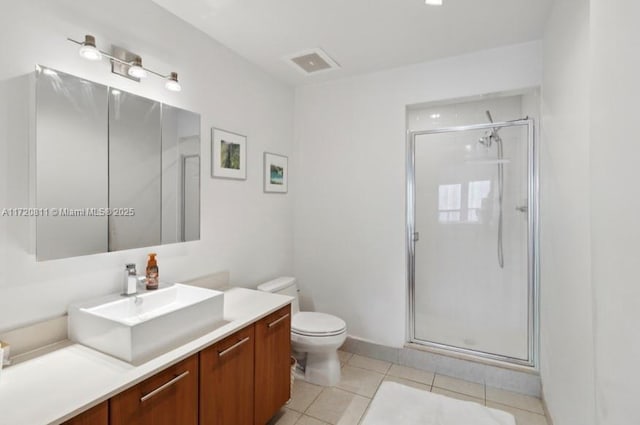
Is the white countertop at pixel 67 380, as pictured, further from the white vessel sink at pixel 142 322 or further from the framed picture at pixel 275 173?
the framed picture at pixel 275 173

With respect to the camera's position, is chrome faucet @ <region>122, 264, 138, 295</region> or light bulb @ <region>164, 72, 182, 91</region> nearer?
chrome faucet @ <region>122, 264, 138, 295</region>

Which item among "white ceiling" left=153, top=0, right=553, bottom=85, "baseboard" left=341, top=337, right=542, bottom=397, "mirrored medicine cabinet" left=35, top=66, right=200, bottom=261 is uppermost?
"white ceiling" left=153, top=0, right=553, bottom=85

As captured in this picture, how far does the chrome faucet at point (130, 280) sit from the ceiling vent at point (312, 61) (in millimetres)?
1902

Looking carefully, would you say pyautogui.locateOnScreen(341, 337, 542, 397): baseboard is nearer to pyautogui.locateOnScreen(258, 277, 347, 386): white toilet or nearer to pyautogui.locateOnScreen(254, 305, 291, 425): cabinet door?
pyautogui.locateOnScreen(258, 277, 347, 386): white toilet

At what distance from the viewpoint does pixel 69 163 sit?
1430mm

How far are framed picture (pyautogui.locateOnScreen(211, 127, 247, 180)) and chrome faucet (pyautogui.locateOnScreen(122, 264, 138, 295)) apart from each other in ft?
2.76

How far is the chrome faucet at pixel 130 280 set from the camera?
1595 mm

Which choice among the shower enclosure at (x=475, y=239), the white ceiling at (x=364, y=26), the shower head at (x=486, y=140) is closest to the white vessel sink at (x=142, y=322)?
the white ceiling at (x=364, y=26)

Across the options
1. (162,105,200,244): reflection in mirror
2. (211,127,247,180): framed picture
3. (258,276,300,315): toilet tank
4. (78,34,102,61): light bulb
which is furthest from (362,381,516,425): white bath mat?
(78,34,102,61): light bulb

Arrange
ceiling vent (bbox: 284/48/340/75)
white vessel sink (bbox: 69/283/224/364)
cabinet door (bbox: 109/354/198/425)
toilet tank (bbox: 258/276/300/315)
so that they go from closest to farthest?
cabinet door (bbox: 109/354/198/425) → white vessel sink (bbox: 69/283/224/364) → ceiling vent (bbox: 284/48/340/75) → toilet tank (bbox: 258/276/300/315)

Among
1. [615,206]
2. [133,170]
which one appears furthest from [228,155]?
[615,206]

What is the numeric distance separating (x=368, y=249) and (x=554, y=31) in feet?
6.42

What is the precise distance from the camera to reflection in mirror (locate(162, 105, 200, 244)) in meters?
1.88

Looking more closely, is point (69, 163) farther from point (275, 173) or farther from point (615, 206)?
point (615, 206)
